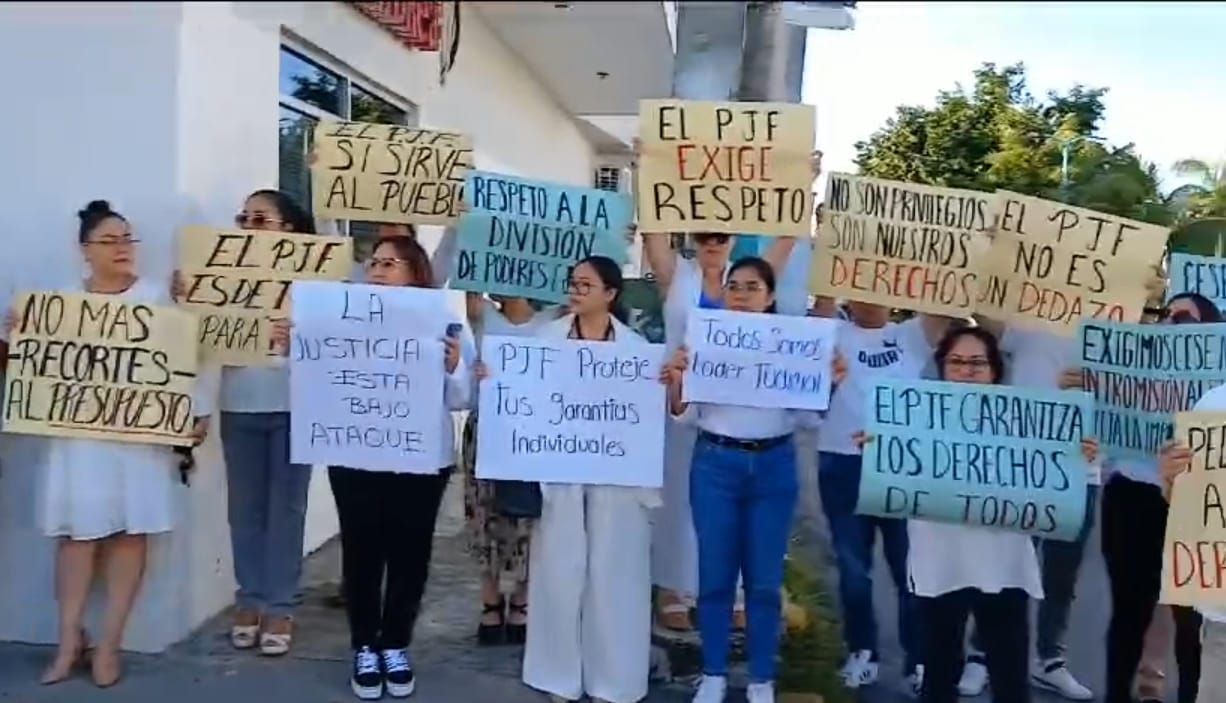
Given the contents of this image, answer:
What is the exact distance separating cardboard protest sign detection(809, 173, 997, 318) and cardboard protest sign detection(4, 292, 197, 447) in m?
2.35

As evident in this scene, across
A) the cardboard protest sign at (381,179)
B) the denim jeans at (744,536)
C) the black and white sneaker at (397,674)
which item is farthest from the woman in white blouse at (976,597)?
the cardboard protest sign at (381,179)

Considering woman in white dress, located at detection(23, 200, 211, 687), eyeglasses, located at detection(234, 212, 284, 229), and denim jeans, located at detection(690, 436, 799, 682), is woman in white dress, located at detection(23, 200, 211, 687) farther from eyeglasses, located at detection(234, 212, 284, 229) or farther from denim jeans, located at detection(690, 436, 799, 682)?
denim jeans, located at detection(690, 436, 799, 682)

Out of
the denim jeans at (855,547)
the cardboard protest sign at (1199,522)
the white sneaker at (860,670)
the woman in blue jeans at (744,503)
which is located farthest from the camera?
the white sneaker at (860,670)

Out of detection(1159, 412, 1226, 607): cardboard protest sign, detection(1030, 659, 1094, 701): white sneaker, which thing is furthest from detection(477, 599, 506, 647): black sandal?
detection(1159, 412, 1226, 607): cardboard protest sign

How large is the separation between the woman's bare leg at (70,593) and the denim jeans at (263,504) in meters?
0.56

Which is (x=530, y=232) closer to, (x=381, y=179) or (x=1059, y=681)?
(x=381, y=179)

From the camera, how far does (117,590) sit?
4.85m

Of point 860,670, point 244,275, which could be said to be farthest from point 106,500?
point 860,670

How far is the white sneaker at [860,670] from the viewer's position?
5289mm

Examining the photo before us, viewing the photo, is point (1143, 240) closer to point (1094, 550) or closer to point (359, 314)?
point (359, 314)

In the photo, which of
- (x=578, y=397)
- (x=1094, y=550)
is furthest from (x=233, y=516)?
(x=1094, y=550)

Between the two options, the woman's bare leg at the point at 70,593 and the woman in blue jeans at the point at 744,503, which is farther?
the woman's bare leg at the point at 70,593

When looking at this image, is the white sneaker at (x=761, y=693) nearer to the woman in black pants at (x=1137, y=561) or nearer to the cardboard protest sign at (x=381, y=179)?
the woman in black pants at (x=1137, y=561)

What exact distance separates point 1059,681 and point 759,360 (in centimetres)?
195
